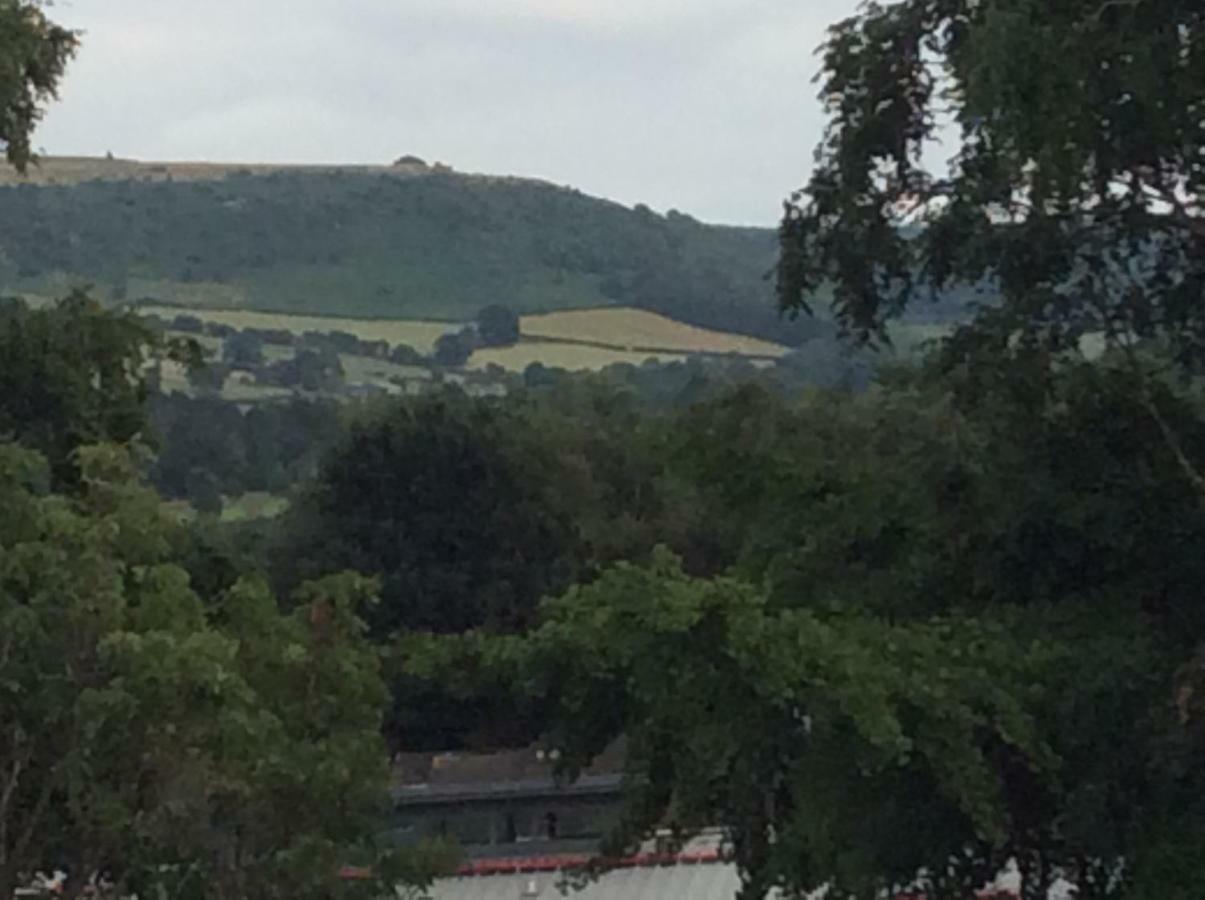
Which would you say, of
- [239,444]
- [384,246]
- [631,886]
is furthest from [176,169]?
[631,886]

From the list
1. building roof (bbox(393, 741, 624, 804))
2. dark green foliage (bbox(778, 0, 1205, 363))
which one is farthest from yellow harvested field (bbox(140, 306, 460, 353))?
dark green foliage (bbox(778, 0, 1205, 363))

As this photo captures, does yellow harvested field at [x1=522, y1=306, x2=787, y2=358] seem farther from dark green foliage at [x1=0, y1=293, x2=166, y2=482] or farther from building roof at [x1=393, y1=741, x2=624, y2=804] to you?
dark green foliage at [x1=0, y1=293, x2=166, y2=482]

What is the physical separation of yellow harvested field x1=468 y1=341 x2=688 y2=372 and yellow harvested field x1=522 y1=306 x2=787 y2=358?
0.93 m

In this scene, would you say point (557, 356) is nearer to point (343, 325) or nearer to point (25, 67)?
point (343, 325)

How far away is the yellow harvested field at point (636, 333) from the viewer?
288 feet

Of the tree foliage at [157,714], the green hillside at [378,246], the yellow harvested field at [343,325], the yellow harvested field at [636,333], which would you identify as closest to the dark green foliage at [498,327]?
the yellow harvested field at [636,333]

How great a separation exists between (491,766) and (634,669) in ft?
61.1

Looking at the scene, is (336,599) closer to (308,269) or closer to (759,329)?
(759,329)

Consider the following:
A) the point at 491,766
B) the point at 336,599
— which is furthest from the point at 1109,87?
the point at 491,766

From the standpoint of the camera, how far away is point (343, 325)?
95.2 metres

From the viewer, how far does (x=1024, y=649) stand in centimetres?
977

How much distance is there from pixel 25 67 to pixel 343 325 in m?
84.5

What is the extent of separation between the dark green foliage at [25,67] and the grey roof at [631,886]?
8162 mm

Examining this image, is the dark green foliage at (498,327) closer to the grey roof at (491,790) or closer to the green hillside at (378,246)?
the green hillside at (378,246)
